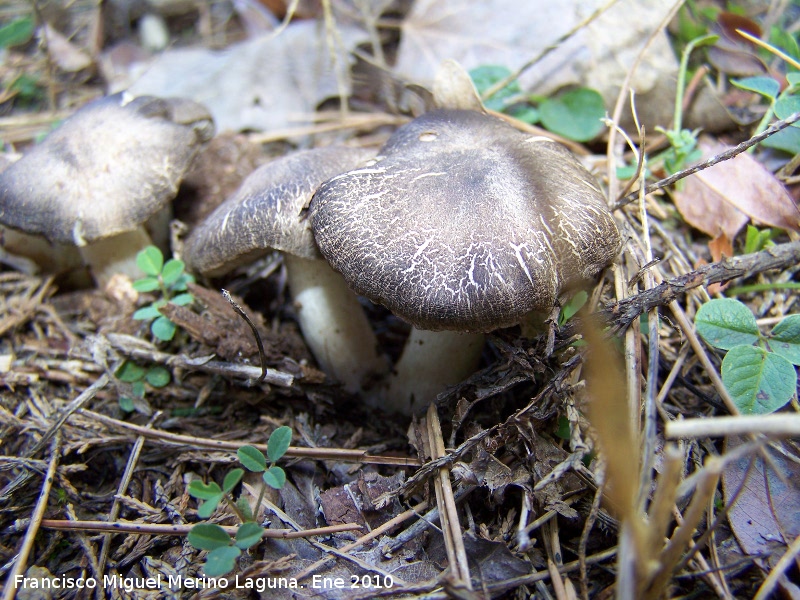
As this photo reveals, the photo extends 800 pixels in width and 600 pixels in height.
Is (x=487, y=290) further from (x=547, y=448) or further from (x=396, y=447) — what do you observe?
(x=396, y=447)

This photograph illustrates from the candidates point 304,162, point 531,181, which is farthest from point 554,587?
point 304,162

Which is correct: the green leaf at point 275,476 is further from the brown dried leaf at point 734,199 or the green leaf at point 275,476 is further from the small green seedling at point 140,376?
the brown dried leaf at point 734,199

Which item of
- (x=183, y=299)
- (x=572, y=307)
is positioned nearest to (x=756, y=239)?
(x=572, y=307)

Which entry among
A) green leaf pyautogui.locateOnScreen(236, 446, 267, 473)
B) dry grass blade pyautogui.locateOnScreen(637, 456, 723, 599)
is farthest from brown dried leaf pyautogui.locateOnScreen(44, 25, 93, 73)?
dry grass blade pyautogui.locateOnScreen(637, 456, 723, 599)

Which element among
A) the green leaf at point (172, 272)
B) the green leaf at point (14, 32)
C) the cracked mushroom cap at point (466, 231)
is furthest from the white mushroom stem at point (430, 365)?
the green leaf at point (14, 32)

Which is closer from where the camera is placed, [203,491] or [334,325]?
[203,491]

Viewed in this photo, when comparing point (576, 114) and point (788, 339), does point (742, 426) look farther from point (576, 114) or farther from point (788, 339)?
point (576, 114)

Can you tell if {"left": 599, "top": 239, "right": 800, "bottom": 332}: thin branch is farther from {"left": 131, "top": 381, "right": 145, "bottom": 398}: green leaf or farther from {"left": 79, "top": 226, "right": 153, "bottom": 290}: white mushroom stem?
{"left": 79, "top": 226, "right": 153, "bottom": 290}: white mushroom stem
